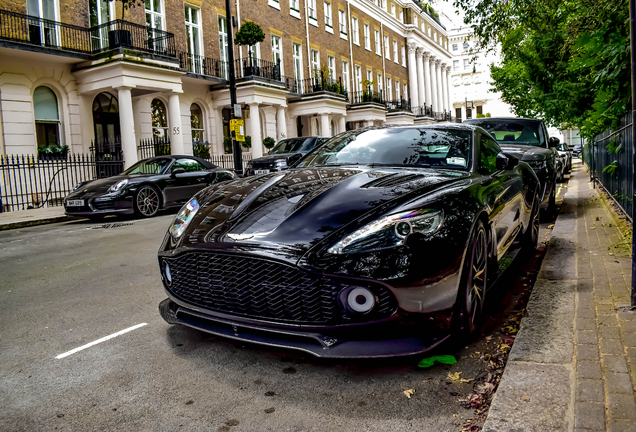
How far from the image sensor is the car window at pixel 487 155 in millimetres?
4258

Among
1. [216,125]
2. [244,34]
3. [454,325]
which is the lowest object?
[454,325]

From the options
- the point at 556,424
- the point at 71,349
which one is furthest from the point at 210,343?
the point at 556,424

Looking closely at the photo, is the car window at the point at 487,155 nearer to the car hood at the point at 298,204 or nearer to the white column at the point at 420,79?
the car hood at the point at 298,204

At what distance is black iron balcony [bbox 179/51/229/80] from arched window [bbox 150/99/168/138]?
2182mm

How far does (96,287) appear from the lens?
16.8 ft

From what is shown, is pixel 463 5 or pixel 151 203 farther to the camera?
pixel 151 203

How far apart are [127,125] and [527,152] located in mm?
13877

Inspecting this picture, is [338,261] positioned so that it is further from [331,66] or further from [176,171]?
[331,66]

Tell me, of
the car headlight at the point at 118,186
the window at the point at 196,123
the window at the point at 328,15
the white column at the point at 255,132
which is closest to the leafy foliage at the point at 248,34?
the white column at the point at 255,132

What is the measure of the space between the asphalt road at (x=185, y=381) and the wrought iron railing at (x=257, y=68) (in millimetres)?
22272

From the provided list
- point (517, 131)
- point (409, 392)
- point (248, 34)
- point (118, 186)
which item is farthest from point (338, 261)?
point (248, 34)

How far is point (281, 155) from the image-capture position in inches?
663

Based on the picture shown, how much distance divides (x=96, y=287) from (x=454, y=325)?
3549 millimetres

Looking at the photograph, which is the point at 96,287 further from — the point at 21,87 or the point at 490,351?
the point at 21,87
